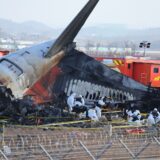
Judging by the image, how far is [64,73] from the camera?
1011 inches

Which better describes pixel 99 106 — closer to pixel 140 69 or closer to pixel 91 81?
pixel 91 81

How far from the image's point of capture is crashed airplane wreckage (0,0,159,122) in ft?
81.1

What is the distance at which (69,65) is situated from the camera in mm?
26047

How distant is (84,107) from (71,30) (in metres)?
4.04

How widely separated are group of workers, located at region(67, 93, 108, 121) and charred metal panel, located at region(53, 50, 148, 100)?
0.73m

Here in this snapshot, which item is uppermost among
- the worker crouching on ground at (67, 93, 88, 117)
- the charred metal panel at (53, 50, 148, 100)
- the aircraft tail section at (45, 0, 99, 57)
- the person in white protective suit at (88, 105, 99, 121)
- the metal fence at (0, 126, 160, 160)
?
the aircraft tail section at (45, 0, 99, 57)

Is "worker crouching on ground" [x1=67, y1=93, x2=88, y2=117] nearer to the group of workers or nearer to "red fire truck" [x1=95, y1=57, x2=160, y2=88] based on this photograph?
the group of workers

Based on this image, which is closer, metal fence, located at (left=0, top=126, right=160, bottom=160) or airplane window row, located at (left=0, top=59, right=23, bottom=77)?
metal fence, located at (left=0, top=126, right=160, bottom=160)

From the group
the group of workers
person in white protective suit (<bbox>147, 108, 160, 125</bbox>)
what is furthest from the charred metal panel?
person in white protective suit (<bbox>147, 108, 160, 125</bbox>)

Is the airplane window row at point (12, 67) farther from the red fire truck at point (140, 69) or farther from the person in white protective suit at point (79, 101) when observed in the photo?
the red fire truck at point (140, 69)

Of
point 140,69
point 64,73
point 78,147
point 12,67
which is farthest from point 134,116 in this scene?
point 140,69

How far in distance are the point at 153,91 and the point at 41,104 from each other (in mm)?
6031

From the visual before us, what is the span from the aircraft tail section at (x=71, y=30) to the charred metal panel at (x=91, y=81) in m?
0.63

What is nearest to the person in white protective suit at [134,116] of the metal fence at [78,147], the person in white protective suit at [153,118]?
the person in white protective suit at [153,118]
